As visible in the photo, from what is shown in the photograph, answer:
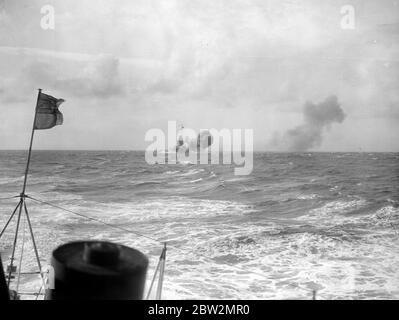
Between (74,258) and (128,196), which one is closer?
(74,258)

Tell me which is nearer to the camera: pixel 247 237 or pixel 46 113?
pixel 46 113

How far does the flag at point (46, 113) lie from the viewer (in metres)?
5.92

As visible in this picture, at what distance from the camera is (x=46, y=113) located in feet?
19.8

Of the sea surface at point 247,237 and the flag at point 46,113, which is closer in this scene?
the flag at point 46,113

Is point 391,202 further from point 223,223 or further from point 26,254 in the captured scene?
point 26,254

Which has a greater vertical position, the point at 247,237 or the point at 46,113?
the point at 46,113

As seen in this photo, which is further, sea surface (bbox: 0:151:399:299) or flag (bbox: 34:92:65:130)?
sea surface (bbox: 0:151:399:299)

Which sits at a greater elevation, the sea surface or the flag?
the flag

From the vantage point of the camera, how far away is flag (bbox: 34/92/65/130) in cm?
592

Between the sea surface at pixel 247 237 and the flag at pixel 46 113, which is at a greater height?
the flag at pixel 46 113
